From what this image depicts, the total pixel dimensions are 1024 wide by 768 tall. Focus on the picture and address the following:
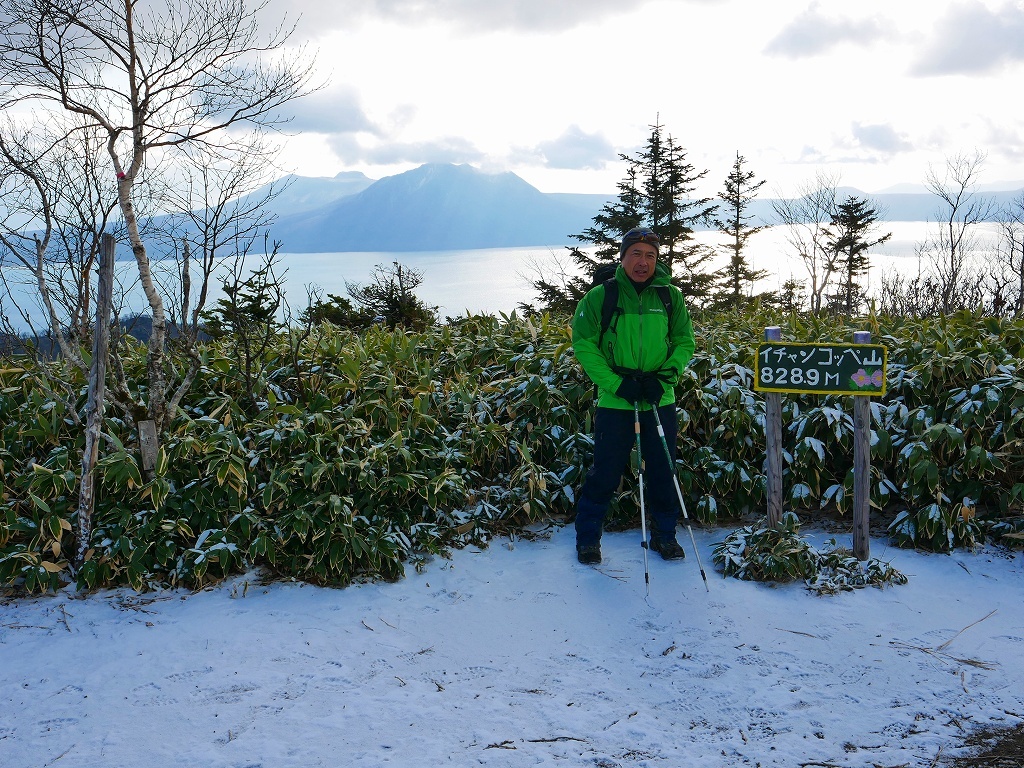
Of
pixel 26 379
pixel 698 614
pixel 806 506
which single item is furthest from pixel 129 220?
pixel 806 506

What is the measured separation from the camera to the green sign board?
414 cm

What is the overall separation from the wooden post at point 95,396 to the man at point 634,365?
2.89m

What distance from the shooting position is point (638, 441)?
4324 mm

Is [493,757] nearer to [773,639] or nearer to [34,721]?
[773,639]

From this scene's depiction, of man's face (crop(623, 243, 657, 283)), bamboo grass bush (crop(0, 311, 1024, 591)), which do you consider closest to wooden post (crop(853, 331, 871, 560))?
bamboo grass bush (crop(0, 311, 1024, 591))

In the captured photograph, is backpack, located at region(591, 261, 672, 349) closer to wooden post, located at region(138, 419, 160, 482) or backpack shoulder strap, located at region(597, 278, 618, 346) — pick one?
backpack shoulder strap, located at region(597, 278, 618, 346)

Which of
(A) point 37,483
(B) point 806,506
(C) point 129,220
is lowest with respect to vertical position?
(B) point 806,506

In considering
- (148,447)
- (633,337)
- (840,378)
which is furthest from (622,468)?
(148,447)

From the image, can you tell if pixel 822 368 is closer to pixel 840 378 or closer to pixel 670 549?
pixel 840 378

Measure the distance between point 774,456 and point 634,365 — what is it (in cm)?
109

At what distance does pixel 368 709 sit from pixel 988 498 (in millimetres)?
4418

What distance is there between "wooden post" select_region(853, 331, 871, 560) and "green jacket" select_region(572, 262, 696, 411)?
3.43 ft

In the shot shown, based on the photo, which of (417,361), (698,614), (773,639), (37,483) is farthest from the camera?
(417,361)

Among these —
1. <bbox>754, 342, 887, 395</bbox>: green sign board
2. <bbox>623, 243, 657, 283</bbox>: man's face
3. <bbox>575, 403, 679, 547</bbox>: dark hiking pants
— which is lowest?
<bbox>575, 403, 679, 547</bbox>: dark hiking pants
